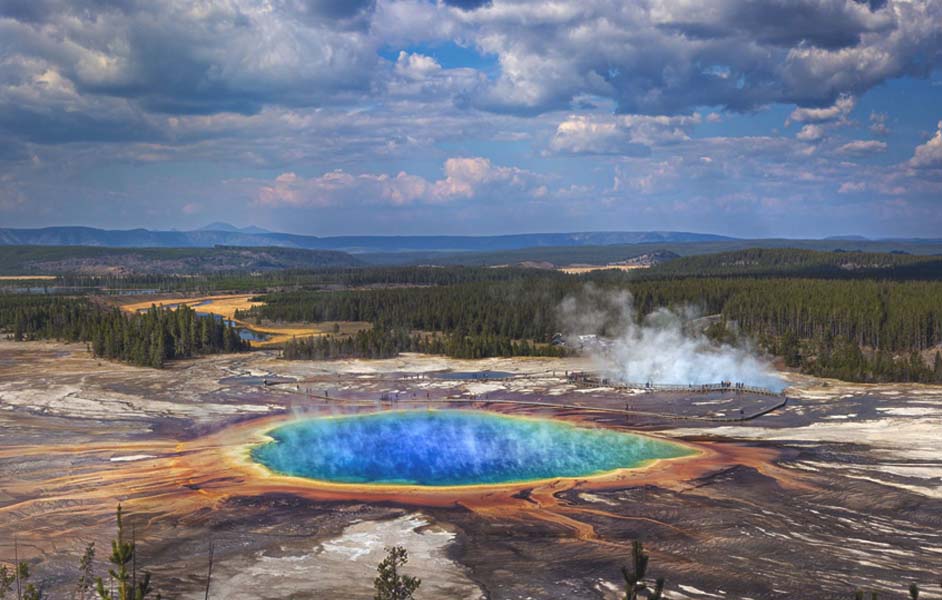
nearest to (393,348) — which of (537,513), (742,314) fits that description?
(742,314)

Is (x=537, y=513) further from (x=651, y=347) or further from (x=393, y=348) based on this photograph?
(x=393, y=348)

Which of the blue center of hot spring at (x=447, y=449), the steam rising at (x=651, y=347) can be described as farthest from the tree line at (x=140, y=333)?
the steam rising at (x=651, y=347)

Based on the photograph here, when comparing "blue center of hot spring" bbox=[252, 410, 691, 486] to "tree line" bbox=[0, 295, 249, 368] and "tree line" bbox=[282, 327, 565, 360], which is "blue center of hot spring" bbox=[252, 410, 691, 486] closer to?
"tree line" bbox=[282, 327, 565, 360]

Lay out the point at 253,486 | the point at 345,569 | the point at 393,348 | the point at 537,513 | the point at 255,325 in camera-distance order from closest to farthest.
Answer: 1. the point at 345,569
2. the point at 537,513
3. the point at 253,486
4. the point at 393,348
5. the point at 255,325

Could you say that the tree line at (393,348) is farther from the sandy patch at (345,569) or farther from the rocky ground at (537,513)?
the sandy patch at (345,569)

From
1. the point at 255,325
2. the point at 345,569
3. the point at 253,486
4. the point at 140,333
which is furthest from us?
the point at 255,325

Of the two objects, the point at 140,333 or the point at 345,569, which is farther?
the point at 140,333
